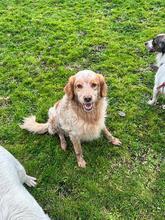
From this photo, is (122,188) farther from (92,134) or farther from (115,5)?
(115,5)

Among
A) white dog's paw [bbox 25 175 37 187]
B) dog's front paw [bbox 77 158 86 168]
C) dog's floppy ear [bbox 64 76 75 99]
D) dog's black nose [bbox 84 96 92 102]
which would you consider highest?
dog's floppy ear [bbox 64 76 75 99]

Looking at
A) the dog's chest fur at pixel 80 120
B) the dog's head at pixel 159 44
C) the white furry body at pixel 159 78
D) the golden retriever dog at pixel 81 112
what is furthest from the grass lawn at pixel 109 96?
the dog's head at pixel 159 44

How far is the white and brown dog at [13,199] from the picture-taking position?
3.97 m

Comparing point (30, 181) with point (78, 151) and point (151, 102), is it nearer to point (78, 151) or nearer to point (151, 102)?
point (78, 151)

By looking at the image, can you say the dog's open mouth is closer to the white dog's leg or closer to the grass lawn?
the grass lawn

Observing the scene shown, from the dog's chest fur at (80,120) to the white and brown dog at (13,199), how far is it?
1.20 meters

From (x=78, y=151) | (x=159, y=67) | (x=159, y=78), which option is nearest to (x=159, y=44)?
(x=159, y=67)

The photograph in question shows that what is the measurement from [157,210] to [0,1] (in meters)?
8.28

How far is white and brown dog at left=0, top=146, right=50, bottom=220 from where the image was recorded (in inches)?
156

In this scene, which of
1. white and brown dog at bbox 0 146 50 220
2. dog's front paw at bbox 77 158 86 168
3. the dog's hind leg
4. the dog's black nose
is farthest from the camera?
dog's front paw at bbox 77 158 86 168

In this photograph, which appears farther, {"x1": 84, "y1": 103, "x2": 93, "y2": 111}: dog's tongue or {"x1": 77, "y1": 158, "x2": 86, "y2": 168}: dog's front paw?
{"x1": 77, "y1": 158, "x2": 86, "y2": 168}: dog's front paw

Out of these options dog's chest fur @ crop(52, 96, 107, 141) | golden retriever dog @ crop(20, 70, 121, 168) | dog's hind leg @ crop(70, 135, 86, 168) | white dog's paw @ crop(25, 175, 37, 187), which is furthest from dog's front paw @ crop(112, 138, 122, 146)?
white dog's paw @ crop(25, 175, 37, 187)

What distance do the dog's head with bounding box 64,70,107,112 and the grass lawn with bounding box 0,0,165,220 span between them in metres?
1.22

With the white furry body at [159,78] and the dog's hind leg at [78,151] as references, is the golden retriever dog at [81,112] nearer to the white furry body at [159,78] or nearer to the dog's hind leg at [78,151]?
the dog's hind leg at [78,151]
